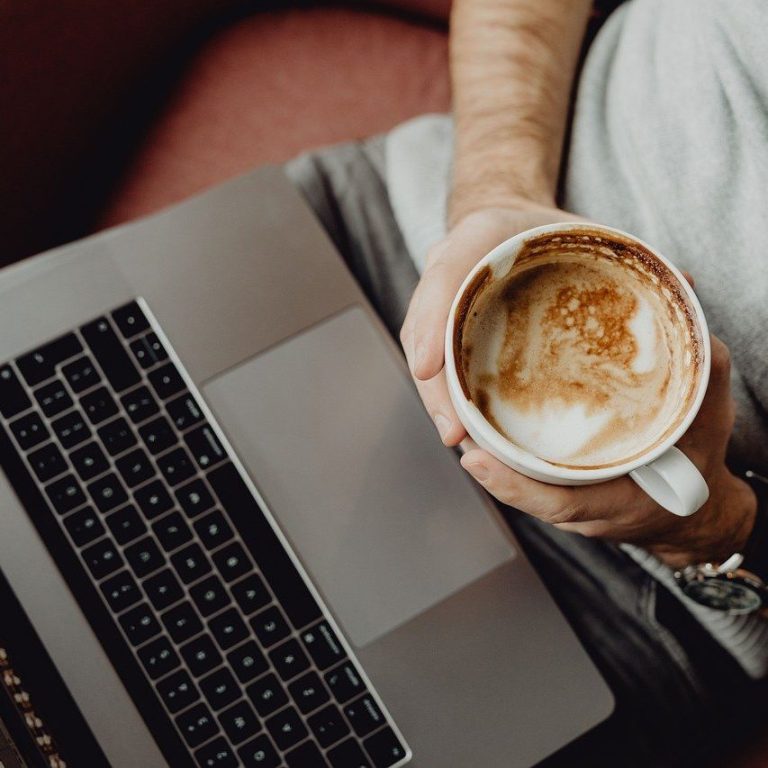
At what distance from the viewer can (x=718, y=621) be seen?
795mm

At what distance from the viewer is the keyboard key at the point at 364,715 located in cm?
72

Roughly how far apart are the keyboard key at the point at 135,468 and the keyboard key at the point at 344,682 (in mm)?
266

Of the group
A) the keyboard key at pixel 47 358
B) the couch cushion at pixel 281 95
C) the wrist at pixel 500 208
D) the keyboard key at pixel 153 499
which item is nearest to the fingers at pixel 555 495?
the wrist at pixel 500 208

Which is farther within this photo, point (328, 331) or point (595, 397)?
point (328, 331)

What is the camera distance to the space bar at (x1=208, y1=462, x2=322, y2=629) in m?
0.73

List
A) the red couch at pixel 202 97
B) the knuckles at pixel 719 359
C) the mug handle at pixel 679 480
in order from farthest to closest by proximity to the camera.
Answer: the red couch at pixel 202 97 → the knuckles at pixel 719 359 → the mug handle at pixel 679 480

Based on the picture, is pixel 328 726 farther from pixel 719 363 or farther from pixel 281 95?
pixel 281 95

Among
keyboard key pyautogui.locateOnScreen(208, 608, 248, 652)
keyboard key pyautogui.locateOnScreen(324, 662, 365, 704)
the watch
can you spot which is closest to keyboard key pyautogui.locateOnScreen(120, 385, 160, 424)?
keyboard key pyautogui.locateOnScreen(208, 608, 248, 652)

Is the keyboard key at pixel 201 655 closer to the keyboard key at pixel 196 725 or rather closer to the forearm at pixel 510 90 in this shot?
the keyboard key at pixel 196 725

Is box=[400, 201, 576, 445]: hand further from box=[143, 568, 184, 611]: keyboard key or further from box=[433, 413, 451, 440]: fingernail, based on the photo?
box=[143, 568, 184, 611]: keyboard key

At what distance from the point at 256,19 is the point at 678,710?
1.05 meters

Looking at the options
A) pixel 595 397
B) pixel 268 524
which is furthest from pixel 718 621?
pixel 268 524

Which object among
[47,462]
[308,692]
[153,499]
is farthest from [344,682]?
[47,462]

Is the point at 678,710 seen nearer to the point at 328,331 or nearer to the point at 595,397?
the point at 595,397
